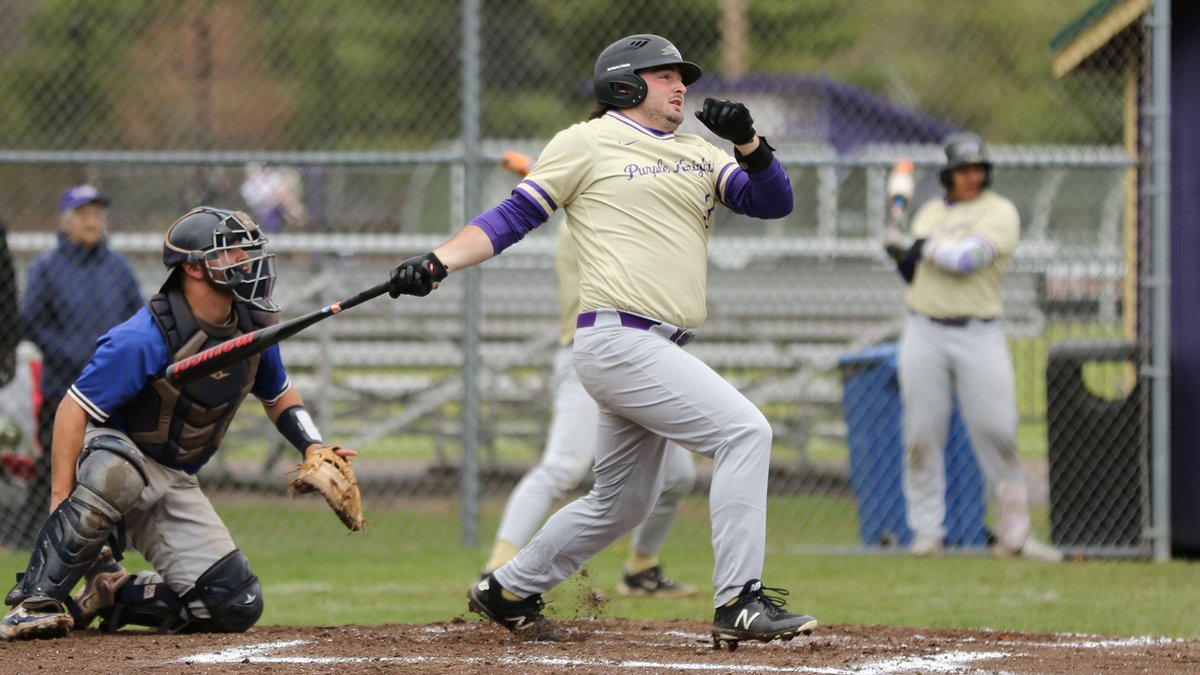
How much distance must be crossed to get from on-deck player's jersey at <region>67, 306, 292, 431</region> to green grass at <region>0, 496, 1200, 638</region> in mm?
1509

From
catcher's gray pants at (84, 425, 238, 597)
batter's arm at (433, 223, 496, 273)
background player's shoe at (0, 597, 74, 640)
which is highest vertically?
batter's arm at (433, 223, 496, 273)

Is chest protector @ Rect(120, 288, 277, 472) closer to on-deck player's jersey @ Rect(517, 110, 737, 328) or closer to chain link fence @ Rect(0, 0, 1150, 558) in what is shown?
on-deck player's jersey @ Rect(517, 110, 737, 328)

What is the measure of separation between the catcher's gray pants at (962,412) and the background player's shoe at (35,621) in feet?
15.4

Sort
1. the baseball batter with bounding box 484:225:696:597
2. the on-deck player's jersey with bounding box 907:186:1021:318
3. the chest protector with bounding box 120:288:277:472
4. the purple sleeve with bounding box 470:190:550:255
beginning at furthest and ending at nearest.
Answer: the on-deck player's jersey with bounding box 907:186:1021:318 < the baseball batter with bounding box 484:225:696:597 < the chest protector with bounding box 120:288:277:472 < the purple sleeve with bounding box 470:190:550:255

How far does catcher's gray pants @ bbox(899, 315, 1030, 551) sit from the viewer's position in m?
8.36

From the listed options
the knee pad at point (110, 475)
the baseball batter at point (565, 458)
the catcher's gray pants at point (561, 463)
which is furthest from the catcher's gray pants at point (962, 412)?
the knee pad at point (110, 475)

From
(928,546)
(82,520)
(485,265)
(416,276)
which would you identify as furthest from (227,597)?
(485,265)

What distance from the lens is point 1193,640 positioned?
556cm

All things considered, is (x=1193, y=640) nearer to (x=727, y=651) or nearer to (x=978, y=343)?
(x=727, y=651)

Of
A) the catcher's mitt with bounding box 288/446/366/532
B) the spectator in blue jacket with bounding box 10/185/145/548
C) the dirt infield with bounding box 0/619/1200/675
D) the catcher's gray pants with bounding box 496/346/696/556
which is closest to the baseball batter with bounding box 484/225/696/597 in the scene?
the catcher's gray pants with bounding box 496/346/696/556

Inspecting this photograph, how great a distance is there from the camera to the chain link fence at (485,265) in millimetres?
8750

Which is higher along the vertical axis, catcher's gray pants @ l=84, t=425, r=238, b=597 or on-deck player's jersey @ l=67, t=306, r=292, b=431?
on-deck player's jersey @ l=67, t=306, r=292, b=431

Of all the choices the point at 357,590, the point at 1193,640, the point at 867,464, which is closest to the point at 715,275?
the point at 867,464

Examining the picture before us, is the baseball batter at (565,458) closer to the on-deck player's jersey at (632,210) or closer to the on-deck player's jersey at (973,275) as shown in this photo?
the on-deck player's jersey at (632,210)
